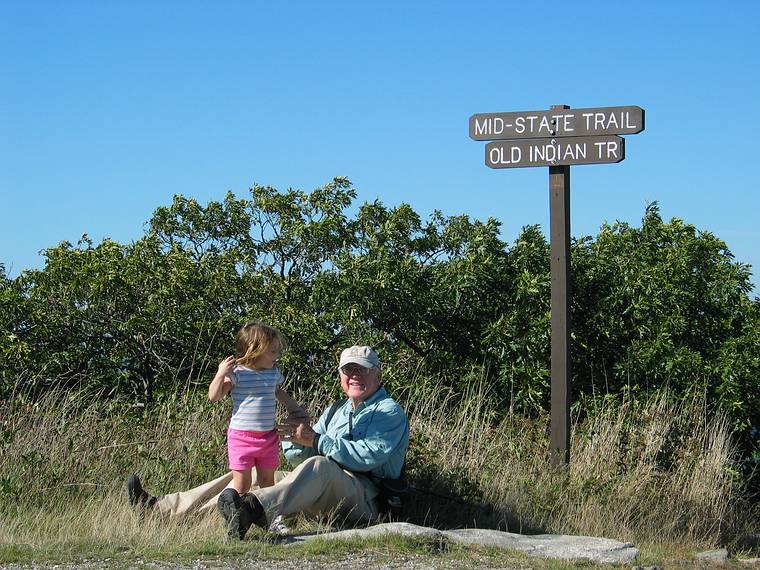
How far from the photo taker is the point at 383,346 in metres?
9.69

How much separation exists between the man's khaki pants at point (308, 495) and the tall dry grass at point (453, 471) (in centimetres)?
16

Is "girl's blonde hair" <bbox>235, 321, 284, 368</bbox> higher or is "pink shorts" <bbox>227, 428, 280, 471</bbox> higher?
"girl's blonde hair" <bbox>235, 321, 284, 368</bbox>

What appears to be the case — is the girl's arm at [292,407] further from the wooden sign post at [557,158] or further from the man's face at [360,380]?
the wooden sign post at [557,158]

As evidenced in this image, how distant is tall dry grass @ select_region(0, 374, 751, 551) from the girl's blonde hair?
986mm

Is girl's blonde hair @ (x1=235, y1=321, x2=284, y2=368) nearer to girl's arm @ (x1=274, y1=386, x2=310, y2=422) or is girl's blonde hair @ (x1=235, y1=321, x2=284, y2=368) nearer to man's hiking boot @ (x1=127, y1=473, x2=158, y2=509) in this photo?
girl's arm @ (x1=274, y1=386, x2=310, y2=422)

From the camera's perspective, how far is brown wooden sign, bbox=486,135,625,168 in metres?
7.67

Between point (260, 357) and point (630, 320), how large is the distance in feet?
15.5

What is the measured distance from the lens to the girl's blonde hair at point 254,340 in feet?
19.7

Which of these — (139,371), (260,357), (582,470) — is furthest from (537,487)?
(139,371)

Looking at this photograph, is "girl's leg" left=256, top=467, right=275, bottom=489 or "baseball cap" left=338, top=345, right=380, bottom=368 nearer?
"girl's leg" left=256, top=467, right=275, bottom=489

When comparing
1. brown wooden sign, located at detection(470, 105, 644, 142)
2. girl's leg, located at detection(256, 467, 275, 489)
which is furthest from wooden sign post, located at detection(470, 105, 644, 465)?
girl's leg, located at detection(256, 467, 275, 489)

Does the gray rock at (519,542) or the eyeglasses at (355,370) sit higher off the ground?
the eyeglasses at (355,370)

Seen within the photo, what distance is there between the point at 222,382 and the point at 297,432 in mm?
537

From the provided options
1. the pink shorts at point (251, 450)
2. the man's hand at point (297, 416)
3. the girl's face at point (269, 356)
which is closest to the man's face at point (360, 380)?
the man's hand at point (297, 416)
